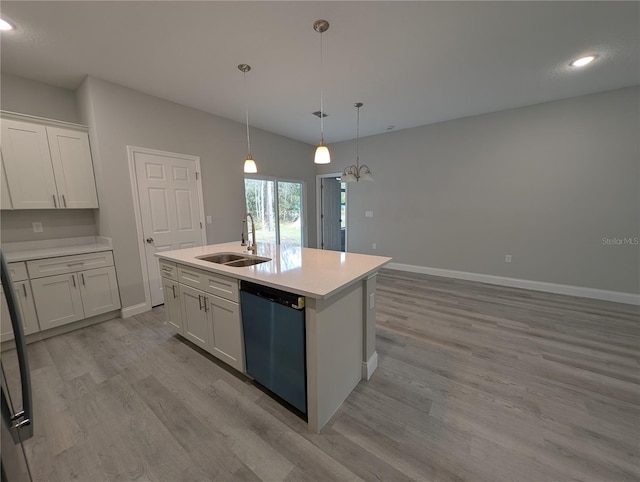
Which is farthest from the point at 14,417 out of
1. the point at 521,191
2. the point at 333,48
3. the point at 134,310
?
the point at 521,191

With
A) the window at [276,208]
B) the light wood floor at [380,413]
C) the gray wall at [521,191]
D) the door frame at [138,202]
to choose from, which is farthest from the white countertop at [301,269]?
the gray wall at [521,191]

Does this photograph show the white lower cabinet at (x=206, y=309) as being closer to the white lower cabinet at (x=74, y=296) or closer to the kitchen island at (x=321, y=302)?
the kitchen island at (x=321, y=302)

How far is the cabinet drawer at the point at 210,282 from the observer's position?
1836mm

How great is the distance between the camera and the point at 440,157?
4.39 m

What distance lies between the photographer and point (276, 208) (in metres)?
5.17

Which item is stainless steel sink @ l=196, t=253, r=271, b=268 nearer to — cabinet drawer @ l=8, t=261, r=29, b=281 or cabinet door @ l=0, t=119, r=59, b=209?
cabinet drawer @ l=8, t=261, r=29, b=281

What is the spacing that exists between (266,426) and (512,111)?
5.04 metres

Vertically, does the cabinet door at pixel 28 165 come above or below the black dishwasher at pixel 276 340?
above

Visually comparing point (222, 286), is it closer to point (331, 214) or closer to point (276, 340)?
point (276, 340)

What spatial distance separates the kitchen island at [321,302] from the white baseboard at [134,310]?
1193 mm

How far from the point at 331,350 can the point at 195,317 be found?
137 cm

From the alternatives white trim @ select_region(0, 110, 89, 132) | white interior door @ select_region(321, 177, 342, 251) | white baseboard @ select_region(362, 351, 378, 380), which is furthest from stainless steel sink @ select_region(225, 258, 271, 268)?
white interior door @ select_region(321, 177, 342, 251)

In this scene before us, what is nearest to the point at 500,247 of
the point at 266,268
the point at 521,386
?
the point at 521,386

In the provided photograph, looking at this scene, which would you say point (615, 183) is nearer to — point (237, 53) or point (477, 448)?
point (477, 448)
